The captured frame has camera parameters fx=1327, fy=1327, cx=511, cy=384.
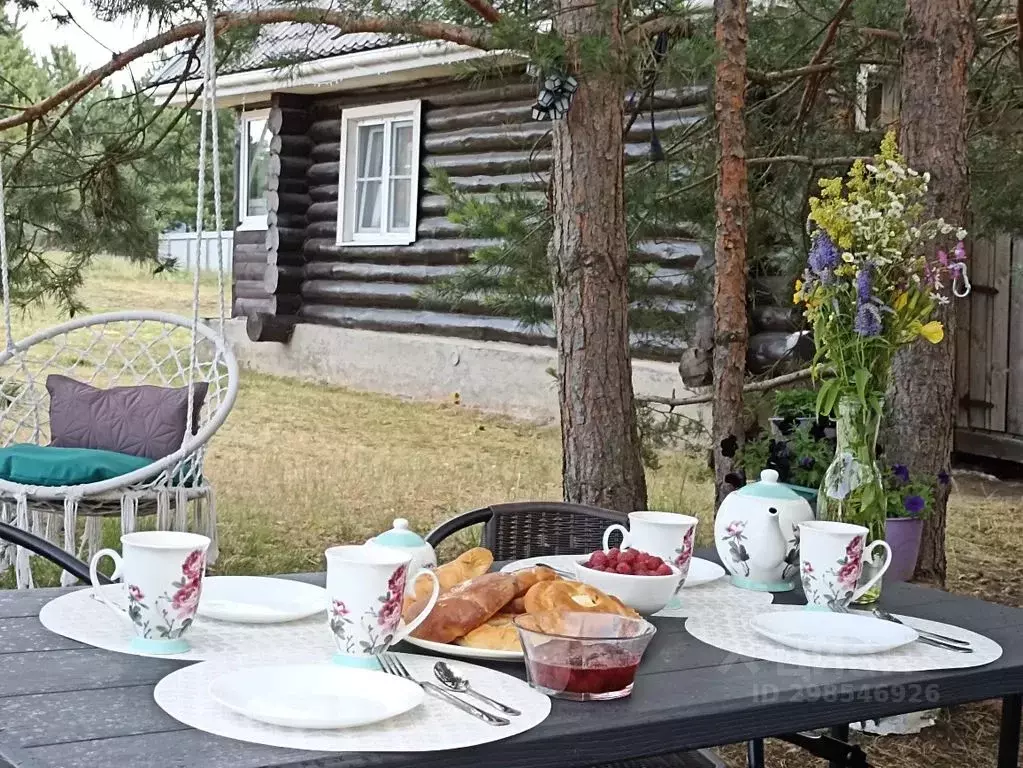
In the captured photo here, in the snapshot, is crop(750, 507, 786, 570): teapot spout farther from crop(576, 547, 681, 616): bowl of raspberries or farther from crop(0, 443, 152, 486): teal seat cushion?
crop(0, 443, 152, 486): teal seat cushion

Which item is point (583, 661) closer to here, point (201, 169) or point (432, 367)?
point (201, 169)

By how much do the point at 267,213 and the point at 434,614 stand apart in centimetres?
1072

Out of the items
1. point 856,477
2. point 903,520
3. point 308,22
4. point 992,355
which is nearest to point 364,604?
point 856,477

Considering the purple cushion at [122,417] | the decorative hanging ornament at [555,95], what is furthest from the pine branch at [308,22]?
the purple cushion at [122,417]

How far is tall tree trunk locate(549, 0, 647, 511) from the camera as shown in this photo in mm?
3795

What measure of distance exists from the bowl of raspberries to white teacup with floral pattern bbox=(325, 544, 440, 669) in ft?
1.12

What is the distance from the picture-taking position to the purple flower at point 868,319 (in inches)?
74.2

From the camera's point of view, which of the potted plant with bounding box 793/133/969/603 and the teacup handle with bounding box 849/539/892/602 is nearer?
the teacup handle with bounding box 849/539/892/602

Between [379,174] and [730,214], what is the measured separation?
7.02m

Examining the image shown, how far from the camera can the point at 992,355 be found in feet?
22.9

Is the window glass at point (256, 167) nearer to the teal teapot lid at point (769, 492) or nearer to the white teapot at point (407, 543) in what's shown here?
the teal teapot lid at point (769, 492)

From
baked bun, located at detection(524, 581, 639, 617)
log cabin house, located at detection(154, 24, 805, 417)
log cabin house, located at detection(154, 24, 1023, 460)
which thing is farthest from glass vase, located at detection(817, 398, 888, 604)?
log cabin house, located at detection(154, 24, 805, 417)

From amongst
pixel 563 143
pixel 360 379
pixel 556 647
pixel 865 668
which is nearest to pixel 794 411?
pixel 563 143

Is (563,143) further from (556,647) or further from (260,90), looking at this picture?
(260,90)
